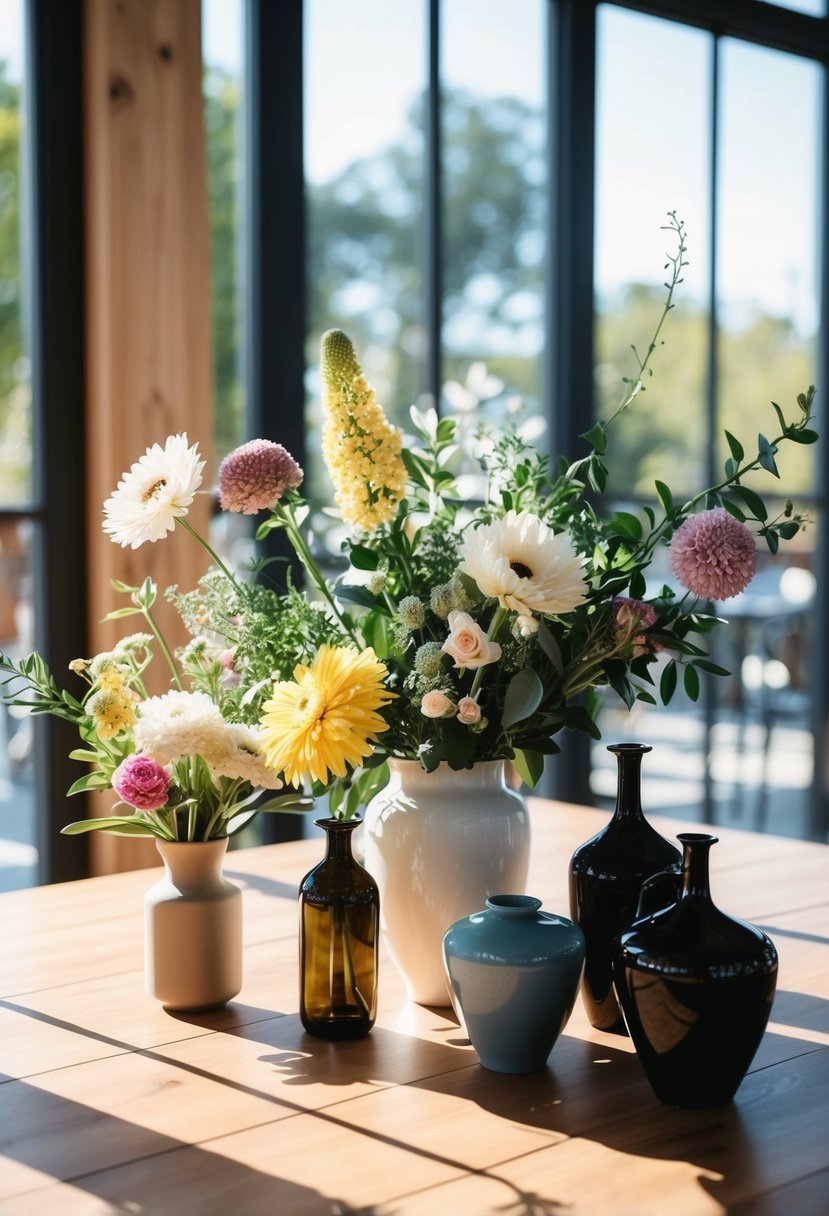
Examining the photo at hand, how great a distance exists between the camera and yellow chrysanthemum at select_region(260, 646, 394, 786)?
110cm

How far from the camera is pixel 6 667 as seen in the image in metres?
1.19

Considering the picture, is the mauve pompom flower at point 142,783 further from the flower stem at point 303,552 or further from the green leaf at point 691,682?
the green leaf at point 691,682

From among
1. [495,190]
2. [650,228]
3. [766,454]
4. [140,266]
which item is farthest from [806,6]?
[766,454]

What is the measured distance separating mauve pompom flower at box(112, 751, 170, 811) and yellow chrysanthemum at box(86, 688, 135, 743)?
4 centimetres

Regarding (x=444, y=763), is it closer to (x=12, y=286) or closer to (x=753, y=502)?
(x=753, y=502)

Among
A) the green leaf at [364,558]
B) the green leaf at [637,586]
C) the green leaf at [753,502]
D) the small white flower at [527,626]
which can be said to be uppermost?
the green leaf at [753,502]

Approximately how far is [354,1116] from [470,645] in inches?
14.7

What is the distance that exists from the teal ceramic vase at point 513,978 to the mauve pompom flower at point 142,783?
270 millimetres

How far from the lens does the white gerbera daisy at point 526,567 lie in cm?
108

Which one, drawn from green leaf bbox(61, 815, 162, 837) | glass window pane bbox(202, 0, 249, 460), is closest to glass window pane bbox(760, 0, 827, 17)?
glass window pane bbox(202, 0, 249, 460)

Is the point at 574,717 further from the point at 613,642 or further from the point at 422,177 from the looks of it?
the point at 422,177

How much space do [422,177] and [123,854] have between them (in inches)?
62.4

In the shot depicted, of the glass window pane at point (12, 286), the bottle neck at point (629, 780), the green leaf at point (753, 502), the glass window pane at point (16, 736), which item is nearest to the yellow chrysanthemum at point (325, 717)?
the bottle neck at point (629, 780)

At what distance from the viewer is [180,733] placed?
3.68ft
